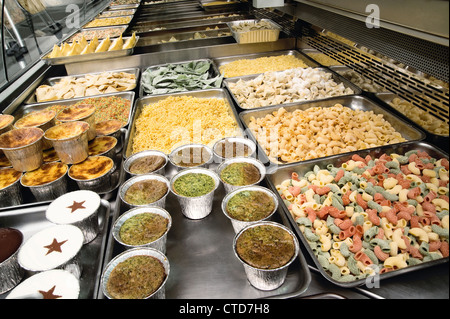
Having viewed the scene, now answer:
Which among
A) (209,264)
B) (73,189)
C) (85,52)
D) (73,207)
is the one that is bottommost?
(209,264)

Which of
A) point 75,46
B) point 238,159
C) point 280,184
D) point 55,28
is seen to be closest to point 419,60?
point 280,184

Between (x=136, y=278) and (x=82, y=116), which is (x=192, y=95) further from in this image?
(x=136, y=278)

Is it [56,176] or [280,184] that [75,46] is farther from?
[280,184]

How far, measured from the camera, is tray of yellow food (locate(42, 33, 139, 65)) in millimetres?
3711

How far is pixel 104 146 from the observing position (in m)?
2.30

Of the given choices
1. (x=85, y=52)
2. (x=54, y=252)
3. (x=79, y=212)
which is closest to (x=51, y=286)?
(x=54, y=252)

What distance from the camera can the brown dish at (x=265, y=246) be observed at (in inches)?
53.7

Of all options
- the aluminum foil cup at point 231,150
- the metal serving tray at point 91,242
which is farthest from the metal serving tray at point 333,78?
the metal serving tray at point 91,242

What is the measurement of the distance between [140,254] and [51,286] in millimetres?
403

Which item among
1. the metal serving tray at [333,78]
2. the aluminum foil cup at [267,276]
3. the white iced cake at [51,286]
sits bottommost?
the aluminum foil cup at [267,276]

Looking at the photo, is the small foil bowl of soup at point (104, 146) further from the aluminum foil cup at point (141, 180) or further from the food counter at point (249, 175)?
the aluminum foil cup at point (141, 180)

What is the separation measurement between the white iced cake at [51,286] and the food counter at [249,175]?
1cm

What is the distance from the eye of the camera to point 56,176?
1.99 meters

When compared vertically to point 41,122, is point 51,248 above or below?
below
